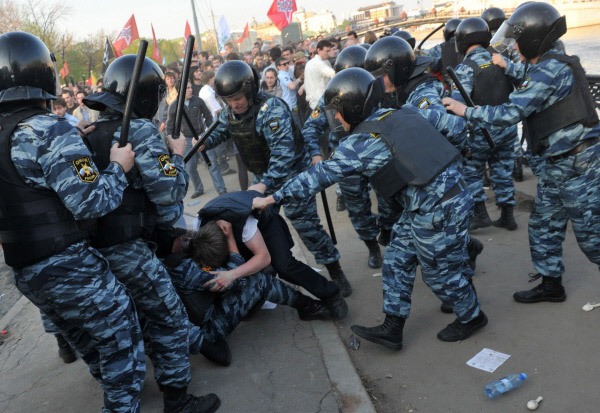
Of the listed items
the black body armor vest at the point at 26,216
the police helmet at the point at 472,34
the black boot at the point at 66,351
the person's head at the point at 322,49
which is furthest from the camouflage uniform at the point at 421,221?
the person's head at the point at 322,49

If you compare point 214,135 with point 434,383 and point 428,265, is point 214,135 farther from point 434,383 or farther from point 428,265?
point 434,383

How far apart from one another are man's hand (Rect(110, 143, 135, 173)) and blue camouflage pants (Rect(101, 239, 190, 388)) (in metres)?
0.47

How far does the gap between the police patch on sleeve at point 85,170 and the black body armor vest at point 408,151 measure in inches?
62.1

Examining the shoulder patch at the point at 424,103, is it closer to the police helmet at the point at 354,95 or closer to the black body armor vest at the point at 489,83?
the police helmet at the point at 354,95

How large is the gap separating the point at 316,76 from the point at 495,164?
3.52m

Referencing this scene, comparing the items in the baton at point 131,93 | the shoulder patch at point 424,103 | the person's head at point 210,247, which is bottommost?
the person's head at point 210,247

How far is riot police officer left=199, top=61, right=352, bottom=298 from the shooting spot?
430cm

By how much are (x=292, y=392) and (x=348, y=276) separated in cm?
189

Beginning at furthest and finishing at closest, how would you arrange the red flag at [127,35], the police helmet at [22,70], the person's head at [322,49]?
the red flag at [127,35] → the person's head at [322,49] → the police helmet at [22,70]

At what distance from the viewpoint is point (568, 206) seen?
11.9 ft

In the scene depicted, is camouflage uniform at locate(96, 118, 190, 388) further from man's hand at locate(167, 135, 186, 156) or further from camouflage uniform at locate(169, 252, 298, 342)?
camouflage uniform at locate(169, 252, 298, 342)

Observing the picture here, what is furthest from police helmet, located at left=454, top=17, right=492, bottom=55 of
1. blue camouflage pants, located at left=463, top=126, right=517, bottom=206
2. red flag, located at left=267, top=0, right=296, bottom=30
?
red flag, located at left=267, top=0, right=296, bottom=30

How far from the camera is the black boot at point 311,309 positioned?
418 cm

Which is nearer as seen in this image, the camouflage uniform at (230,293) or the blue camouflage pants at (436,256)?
the blue camouflage pants at (436,256)
